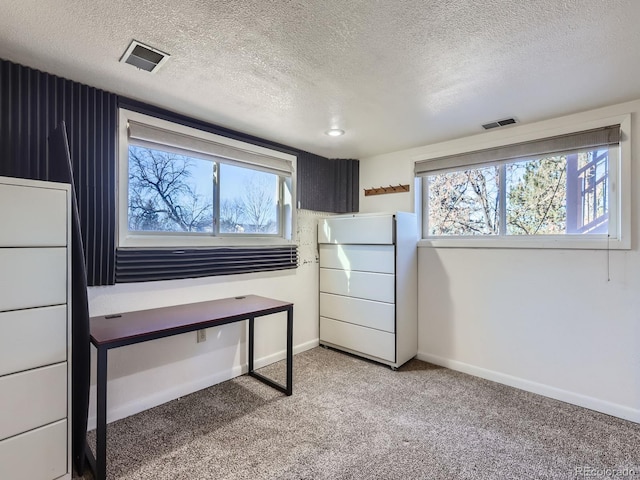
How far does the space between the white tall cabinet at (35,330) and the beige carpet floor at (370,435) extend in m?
0.38

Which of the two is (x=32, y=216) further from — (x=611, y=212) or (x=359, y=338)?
(x=611, y=212)

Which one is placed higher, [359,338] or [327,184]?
[327,184]

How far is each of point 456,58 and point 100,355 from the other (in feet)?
7.82

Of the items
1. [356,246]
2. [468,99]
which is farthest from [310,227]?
[468,99]

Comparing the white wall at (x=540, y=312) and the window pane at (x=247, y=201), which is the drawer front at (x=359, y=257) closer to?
the white wall at (x=540, y=312)

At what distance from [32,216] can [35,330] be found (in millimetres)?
524

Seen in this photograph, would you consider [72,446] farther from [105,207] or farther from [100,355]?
[105,207]

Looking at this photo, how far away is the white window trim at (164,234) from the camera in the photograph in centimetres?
219

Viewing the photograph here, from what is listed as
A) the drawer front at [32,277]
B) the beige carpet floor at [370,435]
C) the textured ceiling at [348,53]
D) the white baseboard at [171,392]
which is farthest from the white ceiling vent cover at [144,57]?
the beige carpet floor at [370,435]

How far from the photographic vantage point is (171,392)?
2.44 meters

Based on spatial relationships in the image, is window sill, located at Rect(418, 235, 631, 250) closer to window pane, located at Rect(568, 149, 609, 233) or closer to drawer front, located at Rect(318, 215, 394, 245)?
window pane, located at Rect(568, 149, 609, 233)

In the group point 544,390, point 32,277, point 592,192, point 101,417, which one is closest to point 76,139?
point 32,277

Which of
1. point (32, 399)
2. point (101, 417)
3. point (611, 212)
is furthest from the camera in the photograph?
point (611, 212)

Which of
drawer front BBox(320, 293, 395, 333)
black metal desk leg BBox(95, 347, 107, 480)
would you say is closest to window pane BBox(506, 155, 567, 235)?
drawer front BBox(320, 293, 395, 333)
